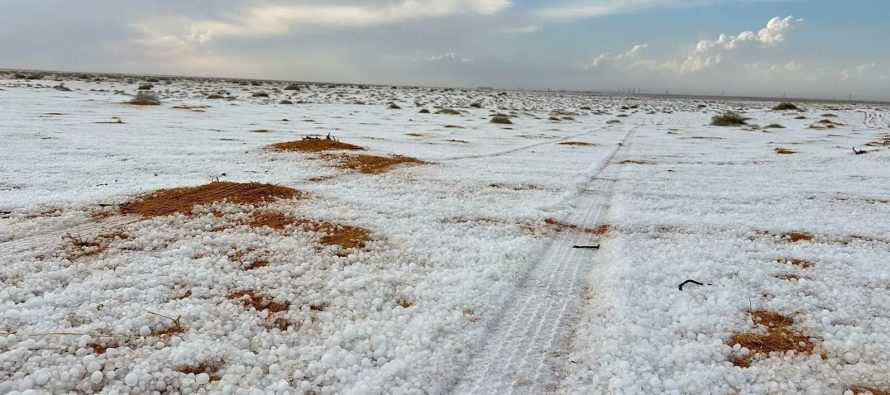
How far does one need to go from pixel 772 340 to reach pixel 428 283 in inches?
70.0

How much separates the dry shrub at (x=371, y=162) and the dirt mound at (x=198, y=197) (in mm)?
1812

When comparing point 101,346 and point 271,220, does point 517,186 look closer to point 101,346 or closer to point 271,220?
point 271,220

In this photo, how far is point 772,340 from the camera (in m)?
2.64

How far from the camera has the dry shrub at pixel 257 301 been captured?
2.86 metres

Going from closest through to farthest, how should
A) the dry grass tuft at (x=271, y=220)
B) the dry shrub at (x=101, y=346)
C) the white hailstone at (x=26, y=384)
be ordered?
the white hailstone at (x=26, y=384)
the dry shrub at (x=101, y=346)
the dry grass tuft at (x=271, y=220)

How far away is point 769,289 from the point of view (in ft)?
10.8

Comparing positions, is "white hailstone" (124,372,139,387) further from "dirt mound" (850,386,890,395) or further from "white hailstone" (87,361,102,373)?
"dirt mound" (850,386,890,395)

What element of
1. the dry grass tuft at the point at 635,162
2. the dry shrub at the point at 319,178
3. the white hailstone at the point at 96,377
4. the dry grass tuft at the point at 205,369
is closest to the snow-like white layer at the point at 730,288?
the dry grass tuft at the point at 205,369

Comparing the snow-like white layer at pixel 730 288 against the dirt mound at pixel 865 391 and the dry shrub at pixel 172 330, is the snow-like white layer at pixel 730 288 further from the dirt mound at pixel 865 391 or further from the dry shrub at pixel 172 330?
the dry shrub at pixel 172 330

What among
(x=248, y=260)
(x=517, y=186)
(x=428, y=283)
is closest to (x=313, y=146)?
(x=517, y=186)

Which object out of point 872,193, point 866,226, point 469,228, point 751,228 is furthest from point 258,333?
point 872,193

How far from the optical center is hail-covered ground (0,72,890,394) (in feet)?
7.57

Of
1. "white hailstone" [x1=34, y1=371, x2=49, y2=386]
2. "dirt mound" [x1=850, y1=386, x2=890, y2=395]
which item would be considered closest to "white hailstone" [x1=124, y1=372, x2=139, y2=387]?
"white hailstone" [x1=34, y1=371, x2=49, y2=386]

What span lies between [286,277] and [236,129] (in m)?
10.1
